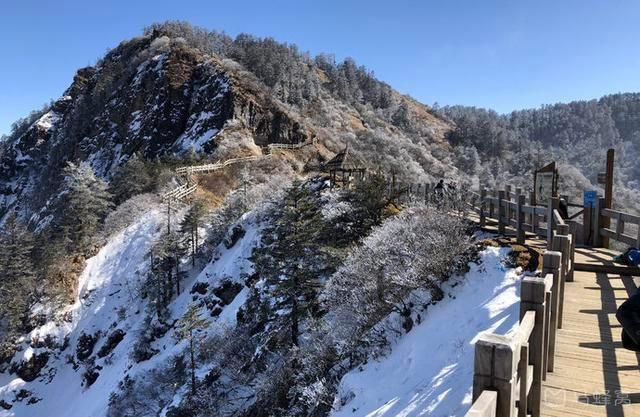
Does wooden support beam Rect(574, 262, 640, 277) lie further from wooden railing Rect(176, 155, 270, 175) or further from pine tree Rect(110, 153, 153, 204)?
pine tree Rect(110, 153, 153, 204)

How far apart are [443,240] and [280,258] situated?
823 centimetres

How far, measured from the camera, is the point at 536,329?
4.27 m

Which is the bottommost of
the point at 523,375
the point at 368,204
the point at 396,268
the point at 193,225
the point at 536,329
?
the point at 193,225

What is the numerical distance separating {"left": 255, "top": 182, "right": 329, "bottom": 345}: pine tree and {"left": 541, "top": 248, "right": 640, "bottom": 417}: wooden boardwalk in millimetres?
11195

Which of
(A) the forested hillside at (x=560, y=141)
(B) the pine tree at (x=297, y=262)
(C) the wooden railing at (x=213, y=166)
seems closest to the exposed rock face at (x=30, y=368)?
(C) the wooden railing at (x=213, y=166)

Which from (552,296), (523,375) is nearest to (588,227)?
(552,296)

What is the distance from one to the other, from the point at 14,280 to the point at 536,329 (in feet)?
135

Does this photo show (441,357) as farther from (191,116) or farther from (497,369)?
(191,116)

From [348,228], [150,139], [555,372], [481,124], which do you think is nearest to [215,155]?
[150,139]

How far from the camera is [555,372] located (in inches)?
211

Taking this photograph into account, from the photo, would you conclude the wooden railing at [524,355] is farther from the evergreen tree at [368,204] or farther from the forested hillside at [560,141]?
the forested hillside at [560,141]

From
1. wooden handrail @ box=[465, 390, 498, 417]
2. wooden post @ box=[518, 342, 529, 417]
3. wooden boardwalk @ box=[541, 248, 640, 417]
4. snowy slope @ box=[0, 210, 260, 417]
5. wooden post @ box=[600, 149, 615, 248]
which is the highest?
wooden post @ box=[600, 149, 615, 248]

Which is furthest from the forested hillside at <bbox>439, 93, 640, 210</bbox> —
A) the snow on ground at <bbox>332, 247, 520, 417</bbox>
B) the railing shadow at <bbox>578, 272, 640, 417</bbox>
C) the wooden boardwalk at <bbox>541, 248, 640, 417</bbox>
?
the wooden boardwalk at <bbox>541, 248, 640, 417</bbox>

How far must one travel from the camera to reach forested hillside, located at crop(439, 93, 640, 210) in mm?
95438
